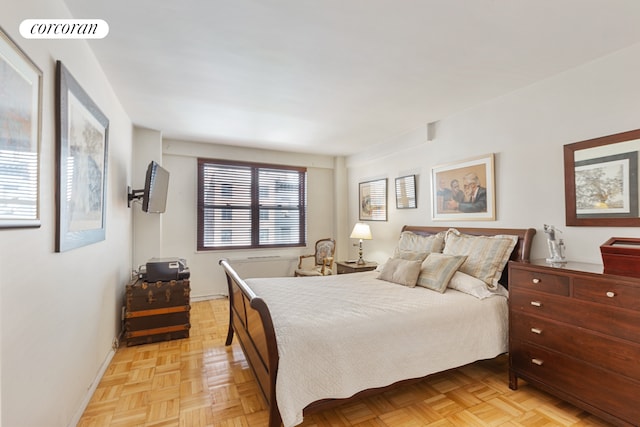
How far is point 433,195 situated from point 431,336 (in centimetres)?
209

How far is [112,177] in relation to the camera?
288 cm

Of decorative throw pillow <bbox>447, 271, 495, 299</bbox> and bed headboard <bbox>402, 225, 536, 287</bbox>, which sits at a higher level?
bed headboard <bbox>402, 225, 536, 287</bbox>

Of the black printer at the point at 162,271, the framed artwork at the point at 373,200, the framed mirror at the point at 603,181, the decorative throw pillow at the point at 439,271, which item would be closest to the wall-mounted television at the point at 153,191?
the black printer at the point at 162,271

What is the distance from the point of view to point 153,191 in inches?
130

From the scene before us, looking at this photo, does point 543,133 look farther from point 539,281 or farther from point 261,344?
point 261,344

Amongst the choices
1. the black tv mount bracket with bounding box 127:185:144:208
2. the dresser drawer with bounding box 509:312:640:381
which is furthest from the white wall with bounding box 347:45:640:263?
the black tv mount bracket with bounding box 127:185:144:208

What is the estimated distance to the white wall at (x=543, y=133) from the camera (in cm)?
223

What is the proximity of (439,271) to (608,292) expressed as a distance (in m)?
1.16

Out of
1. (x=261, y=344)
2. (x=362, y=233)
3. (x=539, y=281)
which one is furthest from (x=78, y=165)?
(x=362, y=233)

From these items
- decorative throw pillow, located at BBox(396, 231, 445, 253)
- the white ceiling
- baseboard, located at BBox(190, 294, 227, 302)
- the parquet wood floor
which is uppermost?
the white ceiling

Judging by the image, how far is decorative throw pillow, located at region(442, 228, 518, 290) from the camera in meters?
2.68

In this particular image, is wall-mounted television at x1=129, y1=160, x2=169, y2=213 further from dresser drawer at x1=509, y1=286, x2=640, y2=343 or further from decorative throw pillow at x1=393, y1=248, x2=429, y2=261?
A: dresser drawer at x1=509, y1=286, x2=640, y2=343

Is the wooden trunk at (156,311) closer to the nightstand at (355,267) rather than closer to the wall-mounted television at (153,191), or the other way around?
the wall-mounted television at (153,191)

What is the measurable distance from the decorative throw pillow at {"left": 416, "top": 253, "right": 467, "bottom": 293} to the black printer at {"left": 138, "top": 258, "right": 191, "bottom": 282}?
260 centimetres
